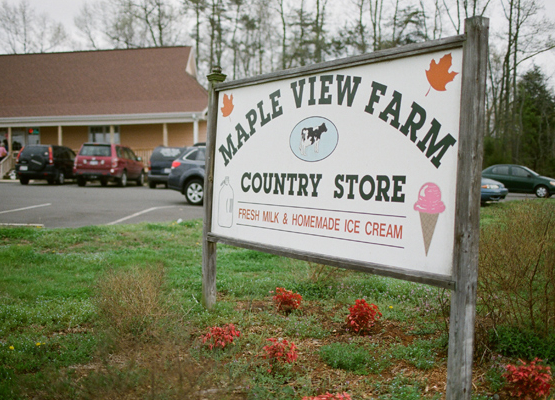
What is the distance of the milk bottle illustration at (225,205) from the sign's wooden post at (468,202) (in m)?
2.36

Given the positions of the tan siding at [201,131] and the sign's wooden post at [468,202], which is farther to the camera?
the tan siding at [201,131]

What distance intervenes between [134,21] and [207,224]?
129 ft

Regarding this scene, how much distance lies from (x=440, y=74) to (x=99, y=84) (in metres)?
29.4

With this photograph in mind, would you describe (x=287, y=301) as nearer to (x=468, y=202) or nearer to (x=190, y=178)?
(x=468, y=202)

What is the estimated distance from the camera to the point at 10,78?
99.0 feet

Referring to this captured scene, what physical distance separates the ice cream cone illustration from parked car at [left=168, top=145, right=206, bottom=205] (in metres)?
10.4

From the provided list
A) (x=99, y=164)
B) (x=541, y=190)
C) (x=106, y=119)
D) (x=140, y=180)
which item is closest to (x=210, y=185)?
(x=99, y=164)

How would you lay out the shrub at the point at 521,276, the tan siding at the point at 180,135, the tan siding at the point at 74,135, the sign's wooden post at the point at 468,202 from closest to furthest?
the sign's wooden post at the point at 468,202
the shrub at the point at 521,276
the tan siding at the point at 180,135
the tan siding at the point at 74,135

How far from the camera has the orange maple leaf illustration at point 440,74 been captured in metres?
2.77

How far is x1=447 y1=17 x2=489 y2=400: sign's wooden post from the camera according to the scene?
2.62m

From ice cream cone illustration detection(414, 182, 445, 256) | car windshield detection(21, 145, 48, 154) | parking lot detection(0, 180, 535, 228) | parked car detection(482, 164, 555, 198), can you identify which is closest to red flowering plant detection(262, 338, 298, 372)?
ice cream cone illustration detection(414, 182, 445, 256)

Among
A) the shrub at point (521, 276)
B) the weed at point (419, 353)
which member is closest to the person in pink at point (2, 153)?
the weed at point (419, 353)

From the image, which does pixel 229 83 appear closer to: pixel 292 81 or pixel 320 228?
pixel 292 81

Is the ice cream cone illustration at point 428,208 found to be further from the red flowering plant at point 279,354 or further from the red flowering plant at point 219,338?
the red flowering plant at point 219,338
